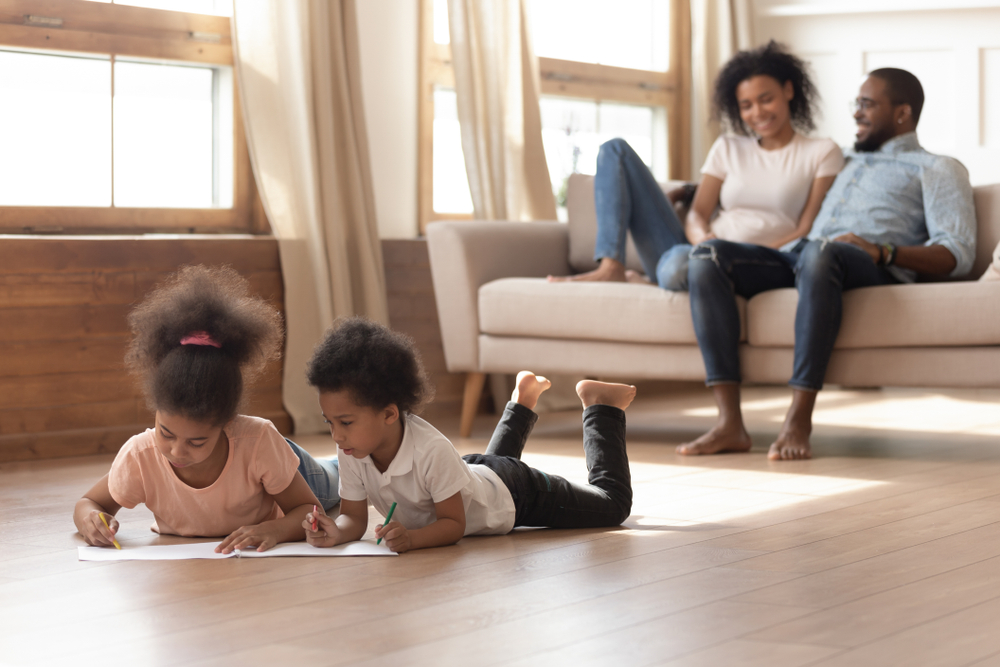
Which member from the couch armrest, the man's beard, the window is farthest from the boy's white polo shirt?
the window

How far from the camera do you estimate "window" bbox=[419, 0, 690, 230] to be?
412 centimetres

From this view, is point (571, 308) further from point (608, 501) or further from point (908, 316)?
point (608, 501)

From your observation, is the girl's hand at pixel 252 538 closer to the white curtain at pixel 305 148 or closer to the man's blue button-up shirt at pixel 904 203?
the white curtain at pixel 305 148

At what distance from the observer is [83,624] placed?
1.41 meters

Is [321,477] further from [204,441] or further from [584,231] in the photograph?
[584,231]

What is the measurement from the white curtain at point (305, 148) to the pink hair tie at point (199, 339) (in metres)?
1.70

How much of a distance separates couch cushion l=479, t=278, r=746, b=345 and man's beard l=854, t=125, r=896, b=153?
664mm

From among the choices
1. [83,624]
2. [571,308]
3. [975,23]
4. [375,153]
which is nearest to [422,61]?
[375,153]

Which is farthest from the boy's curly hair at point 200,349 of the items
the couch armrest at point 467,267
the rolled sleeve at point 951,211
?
the rolled sleeve at point 951,211

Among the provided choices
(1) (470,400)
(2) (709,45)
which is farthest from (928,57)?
(1) (470,400)

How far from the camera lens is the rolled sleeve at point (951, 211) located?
2.98m

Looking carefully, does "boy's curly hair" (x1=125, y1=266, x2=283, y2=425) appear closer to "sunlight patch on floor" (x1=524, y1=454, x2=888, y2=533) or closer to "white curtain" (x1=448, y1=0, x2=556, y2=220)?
"sunlight patch on floor" (x1=524, y1=454, x2=888, y2=533)

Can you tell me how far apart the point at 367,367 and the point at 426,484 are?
21 centimetres

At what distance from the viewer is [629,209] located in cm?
326
